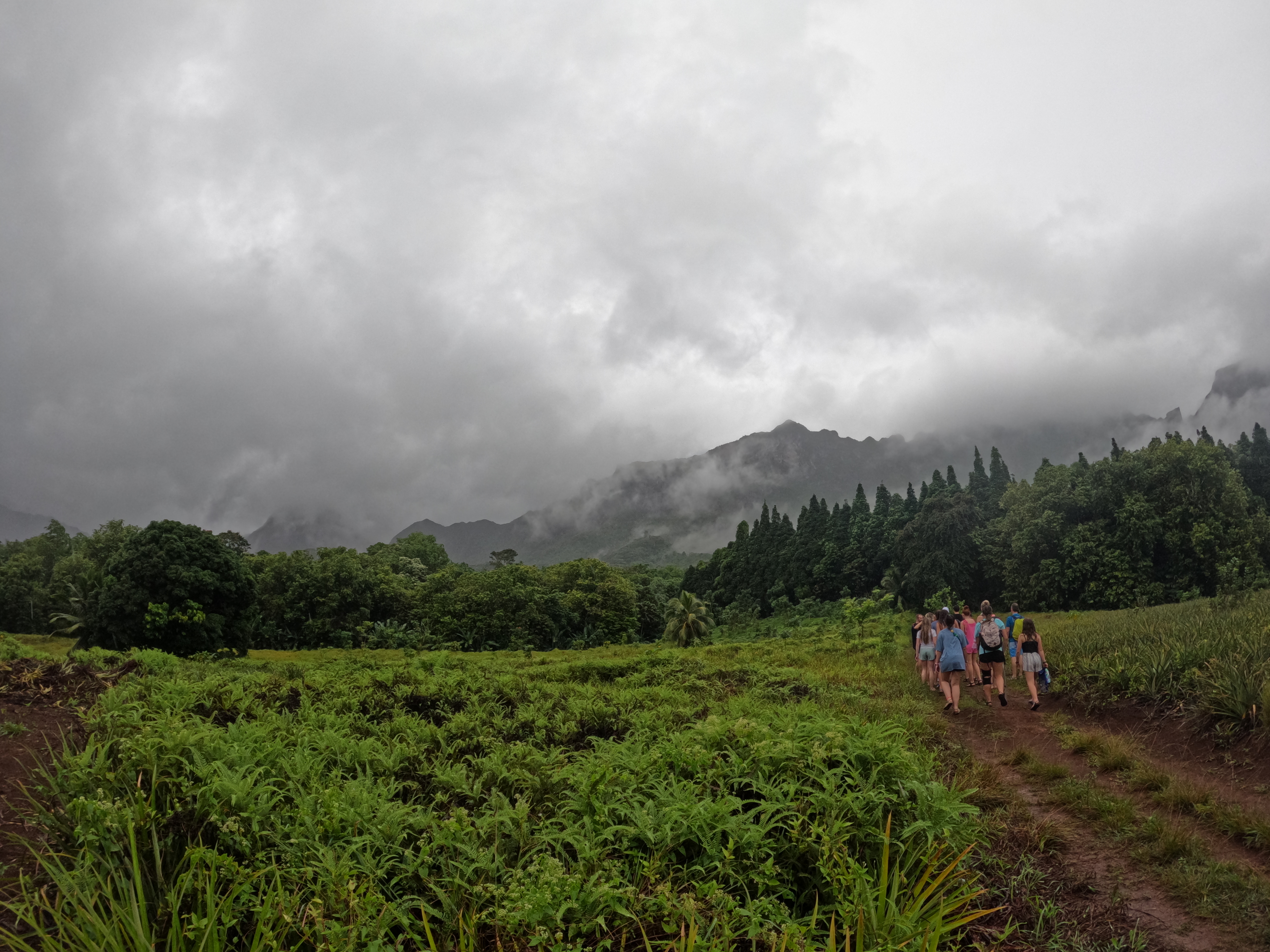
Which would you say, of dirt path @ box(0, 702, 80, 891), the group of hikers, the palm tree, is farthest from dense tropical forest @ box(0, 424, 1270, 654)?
dirt path @ box(0, 702, 80, 891)

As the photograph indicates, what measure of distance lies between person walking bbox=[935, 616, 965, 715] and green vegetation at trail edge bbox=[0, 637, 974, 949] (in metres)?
5.44

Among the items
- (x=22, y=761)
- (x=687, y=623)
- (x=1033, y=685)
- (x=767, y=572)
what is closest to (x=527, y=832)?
(x=22, y=761)

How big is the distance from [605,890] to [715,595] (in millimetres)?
74946

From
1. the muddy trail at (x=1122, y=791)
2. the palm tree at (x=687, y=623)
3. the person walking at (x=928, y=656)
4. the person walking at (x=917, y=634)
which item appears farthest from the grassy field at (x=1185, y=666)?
the palm tree at (x=687, y=623)

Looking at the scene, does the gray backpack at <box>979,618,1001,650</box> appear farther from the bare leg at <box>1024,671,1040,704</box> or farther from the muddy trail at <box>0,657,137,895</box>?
the muddy trail at <box>0,657,137,895</box>

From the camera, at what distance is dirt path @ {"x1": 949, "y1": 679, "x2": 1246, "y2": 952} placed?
407 cm

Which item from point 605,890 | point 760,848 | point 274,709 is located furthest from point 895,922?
point 274,709

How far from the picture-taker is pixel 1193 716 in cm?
818

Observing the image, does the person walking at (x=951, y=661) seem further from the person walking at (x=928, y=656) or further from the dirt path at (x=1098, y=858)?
the person walking at (x=928, y=656)

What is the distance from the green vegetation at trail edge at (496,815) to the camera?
3111 mm

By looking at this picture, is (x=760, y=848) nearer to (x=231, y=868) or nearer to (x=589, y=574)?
(x=231, y=868)

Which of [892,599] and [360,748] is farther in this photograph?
[892,599]

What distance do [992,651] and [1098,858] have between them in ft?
22.8

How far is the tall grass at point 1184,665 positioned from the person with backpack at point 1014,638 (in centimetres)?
68
